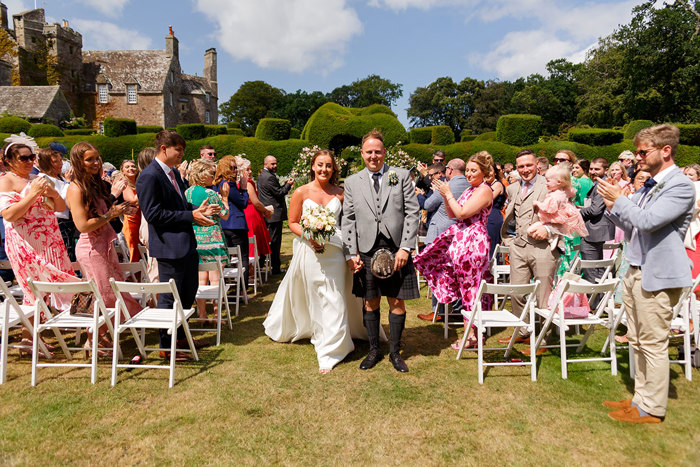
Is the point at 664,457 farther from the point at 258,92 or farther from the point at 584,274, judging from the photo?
the point at 258,92

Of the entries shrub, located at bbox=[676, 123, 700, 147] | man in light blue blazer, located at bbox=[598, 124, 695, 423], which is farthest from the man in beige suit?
shrub, located at bbox=[676, 123, 700, 147]

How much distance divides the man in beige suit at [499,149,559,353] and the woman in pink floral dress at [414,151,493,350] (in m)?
0.41

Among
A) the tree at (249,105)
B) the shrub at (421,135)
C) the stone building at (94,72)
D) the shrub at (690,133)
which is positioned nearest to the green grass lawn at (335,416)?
the shrub at (421,135)

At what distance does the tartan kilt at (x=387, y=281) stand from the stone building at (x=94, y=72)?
1955 inches

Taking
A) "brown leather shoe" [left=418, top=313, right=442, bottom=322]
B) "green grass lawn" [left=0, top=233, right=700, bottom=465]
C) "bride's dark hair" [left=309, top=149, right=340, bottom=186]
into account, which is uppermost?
"bride's dark hair" [left=309, top=149, right=340, bottom=186]

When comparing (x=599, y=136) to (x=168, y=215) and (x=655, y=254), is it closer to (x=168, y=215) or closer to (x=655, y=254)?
(x=655, y=254)

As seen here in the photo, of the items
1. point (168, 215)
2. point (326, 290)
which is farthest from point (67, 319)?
point (326, 290)

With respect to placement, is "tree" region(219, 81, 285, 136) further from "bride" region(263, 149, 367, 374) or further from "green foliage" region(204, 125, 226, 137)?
"bride" region(263, 149, 367, 374)

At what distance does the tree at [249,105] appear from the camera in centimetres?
7619

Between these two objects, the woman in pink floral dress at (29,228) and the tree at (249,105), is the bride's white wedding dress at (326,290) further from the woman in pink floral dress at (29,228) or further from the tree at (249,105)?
the tree at (249,105)

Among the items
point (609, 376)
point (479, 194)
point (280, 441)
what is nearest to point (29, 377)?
point (280, 441)

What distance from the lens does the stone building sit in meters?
42.9

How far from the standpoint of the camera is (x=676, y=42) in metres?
34.4

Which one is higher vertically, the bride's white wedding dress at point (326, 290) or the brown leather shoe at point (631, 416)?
the bride's white wedding dress at point (326, 290)
